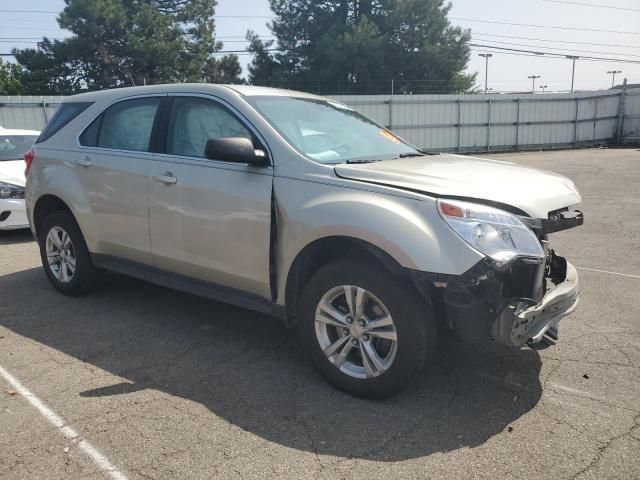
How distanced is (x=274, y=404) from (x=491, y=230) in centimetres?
158

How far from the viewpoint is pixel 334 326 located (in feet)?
11.3

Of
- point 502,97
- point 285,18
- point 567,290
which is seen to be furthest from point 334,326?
point 285,18

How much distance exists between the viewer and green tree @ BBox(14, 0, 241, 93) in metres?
32.1

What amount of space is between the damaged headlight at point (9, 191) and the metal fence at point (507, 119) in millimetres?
13966

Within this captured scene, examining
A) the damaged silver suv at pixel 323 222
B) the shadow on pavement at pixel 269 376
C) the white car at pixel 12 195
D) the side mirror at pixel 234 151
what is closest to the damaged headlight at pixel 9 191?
the white car at pixel 12 195

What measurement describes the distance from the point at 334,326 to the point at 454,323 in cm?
78

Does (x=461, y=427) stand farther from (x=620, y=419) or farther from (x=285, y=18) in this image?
(x=285, y=18)

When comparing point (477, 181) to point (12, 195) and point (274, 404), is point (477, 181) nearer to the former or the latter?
point (274, 404)

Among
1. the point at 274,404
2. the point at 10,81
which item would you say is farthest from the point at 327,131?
the point at 10,81

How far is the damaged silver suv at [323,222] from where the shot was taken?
301cm

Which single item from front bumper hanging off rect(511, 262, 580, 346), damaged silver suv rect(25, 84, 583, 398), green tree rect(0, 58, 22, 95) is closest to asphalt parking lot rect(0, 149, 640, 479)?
damaged silver suv rect(25, 84, 583, 398)

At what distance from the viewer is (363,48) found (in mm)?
33625

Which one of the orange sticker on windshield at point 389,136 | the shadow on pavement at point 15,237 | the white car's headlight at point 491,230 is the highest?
the orange sticker on windshield at point 389,136

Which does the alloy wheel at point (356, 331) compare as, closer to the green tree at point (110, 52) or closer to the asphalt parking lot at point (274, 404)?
the asphalt parking lot at point (274, 404)
